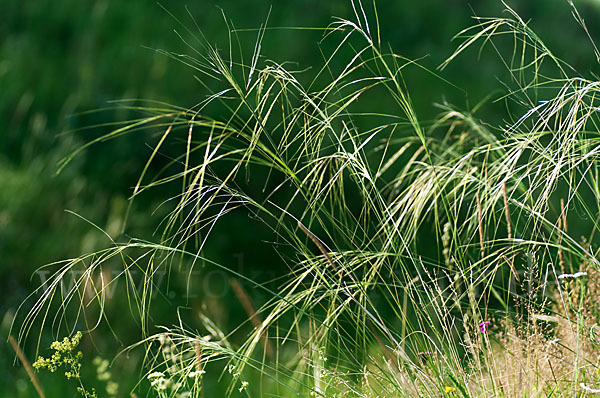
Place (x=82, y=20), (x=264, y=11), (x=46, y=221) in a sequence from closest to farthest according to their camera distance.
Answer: (x=46, y=221)
(x=82, y=20)
(x=264, y=11)

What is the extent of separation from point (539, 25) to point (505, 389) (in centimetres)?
426

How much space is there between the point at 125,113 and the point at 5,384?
157cm

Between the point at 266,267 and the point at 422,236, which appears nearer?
the point at 266,267

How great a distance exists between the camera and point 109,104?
11.2 ft

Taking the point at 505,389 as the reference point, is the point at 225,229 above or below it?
below

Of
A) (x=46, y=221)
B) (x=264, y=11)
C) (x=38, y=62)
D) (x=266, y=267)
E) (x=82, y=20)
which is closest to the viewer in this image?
(x=46, y=221)

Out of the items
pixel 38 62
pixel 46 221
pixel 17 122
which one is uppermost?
pixel 38 62

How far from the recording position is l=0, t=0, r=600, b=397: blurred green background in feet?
8.54

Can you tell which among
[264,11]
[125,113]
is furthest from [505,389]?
[264,11]

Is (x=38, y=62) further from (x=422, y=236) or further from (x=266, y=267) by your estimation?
(x=422, y=236)

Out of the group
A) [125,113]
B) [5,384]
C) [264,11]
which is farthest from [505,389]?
[264,11]

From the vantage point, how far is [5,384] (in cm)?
220

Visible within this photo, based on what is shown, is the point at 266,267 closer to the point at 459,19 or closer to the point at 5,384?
the point at 5,384

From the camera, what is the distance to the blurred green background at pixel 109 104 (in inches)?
103
